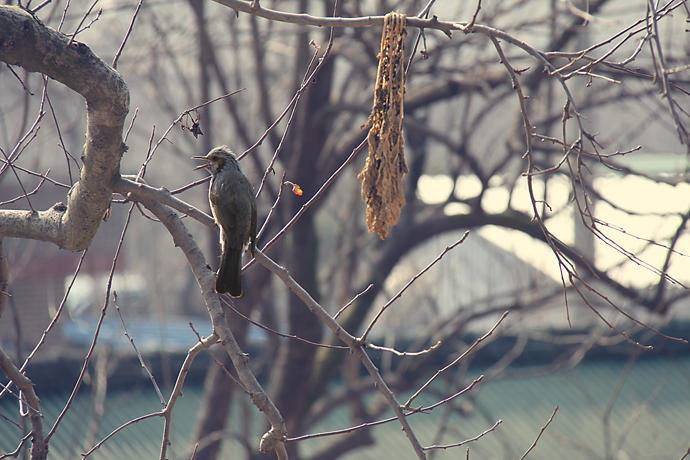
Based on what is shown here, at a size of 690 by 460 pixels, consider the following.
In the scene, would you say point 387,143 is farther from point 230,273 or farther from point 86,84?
point 86,84

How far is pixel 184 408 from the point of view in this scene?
264 inches

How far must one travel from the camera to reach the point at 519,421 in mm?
7281

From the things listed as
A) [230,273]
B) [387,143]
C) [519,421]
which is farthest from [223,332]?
[519,421]

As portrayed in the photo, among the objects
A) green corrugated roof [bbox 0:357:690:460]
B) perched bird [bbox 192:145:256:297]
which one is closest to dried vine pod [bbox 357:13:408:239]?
perched bird [bbox 192:145:256:297]

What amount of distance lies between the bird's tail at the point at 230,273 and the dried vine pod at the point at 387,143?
0.50 m

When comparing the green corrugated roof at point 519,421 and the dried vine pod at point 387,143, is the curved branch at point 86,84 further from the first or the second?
the green corrugated roof at point 519,421

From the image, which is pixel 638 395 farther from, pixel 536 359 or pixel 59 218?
pixel 59 218

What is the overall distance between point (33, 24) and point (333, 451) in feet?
15.5

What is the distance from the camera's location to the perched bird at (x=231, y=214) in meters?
2.04

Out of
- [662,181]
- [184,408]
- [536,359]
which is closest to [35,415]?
[662,181]

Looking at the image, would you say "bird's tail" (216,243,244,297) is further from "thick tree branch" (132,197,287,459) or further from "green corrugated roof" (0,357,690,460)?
"green corrugated roof" (0,357,690,460)

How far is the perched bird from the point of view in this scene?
80.3 inches

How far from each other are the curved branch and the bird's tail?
44 cm

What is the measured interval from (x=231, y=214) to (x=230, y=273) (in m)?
0.31
